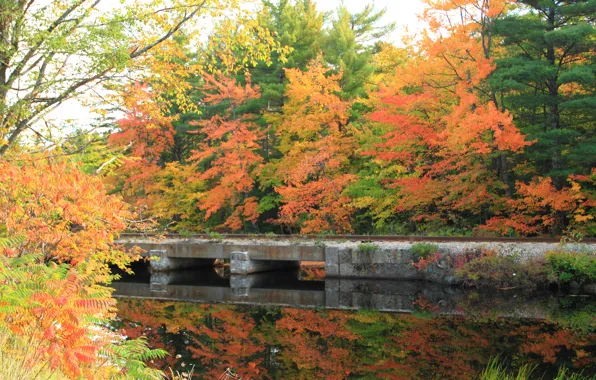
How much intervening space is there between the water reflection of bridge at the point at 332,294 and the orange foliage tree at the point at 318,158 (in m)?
3.01

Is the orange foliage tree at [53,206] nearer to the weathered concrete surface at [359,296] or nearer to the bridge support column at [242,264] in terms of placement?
the weathered concrete surface at [359,296]

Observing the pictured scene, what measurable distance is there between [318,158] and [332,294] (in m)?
7.45

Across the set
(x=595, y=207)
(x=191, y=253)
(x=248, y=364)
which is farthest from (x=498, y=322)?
(x=191, y=253)

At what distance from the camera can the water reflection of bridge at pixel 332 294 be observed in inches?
596

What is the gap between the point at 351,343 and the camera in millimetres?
11797

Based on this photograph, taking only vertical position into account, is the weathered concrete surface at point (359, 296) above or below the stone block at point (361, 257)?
below

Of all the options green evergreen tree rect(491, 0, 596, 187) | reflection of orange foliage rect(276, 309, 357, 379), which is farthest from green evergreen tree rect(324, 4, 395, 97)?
reflection of orange foliage rect(276, 309, 357, 379)

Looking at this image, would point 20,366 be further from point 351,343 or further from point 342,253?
point 342,253

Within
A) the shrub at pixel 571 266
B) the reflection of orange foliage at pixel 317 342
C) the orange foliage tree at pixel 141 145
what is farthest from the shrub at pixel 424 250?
the orange foliage tree at pixel 141 145

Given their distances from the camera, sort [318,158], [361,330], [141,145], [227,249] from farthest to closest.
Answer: [141,145] → [318,158] → [227,249] → [361,330]

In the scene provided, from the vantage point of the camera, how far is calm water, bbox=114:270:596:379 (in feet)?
32.8

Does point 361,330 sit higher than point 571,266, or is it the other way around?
point 571,266

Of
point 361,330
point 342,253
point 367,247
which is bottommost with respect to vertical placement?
point 361,330

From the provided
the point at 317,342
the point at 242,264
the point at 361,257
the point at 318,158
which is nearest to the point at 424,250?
the point at 361,257
